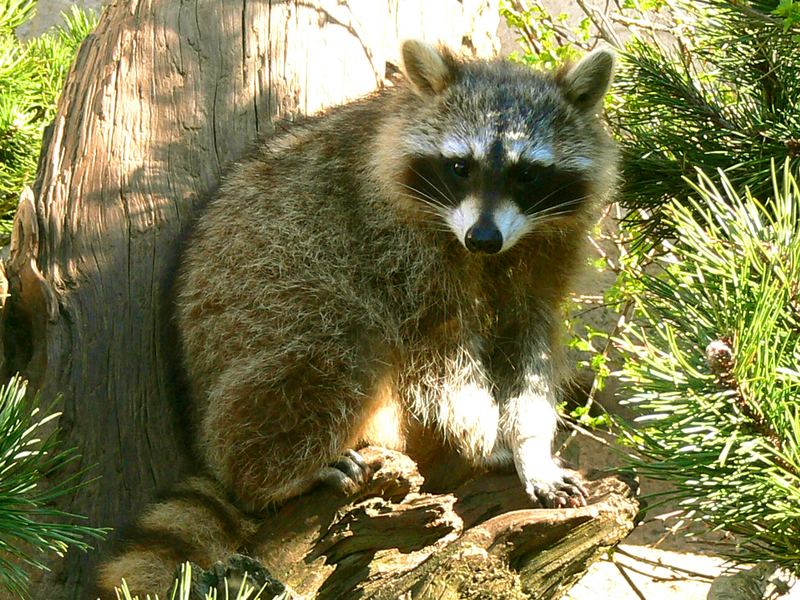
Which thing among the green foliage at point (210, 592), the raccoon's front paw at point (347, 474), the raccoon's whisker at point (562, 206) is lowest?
the raccoon's front paw at point (347, 474)

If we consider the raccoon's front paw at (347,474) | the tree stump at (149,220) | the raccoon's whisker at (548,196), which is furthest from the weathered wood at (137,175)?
the raccoon's whisker at (548,196)

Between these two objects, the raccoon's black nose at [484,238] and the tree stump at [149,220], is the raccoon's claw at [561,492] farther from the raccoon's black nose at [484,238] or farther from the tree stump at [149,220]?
the raccoon's black nose at [484,238]

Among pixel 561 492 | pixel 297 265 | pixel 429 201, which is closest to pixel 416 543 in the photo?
pixel 561 492

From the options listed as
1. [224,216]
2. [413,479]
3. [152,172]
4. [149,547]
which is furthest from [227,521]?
[152,172]

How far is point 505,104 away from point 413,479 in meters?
1.37

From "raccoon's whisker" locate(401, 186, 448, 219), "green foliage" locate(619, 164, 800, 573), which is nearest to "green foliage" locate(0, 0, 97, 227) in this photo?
"raccoon's whisker" locate(401, 186, 448, 219)

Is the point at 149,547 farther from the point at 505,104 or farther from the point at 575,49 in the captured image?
the point at 575,49

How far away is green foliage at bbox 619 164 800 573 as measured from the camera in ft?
6.55

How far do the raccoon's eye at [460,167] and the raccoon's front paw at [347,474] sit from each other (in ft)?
3.42

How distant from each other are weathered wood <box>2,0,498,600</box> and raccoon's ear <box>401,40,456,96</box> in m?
0.48

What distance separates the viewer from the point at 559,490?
3.25 m

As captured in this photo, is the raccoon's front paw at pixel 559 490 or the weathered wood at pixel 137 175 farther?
the weathered wood at pixel 137 175

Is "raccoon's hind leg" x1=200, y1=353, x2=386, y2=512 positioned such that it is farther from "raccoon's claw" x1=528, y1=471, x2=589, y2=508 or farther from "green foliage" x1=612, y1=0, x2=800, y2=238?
"green foliage" x1=612, y1=0, x2=800, y2=238

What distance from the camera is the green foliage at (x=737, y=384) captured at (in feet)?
6.55
